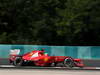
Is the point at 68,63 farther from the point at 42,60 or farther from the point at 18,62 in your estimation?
the point at 18,62

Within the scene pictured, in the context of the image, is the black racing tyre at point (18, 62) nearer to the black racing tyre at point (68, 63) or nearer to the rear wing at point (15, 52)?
the rear wing at point (15, 52)

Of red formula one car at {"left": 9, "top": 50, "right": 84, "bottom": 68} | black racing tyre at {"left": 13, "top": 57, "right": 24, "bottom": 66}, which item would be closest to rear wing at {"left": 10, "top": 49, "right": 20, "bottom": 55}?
red formula one car at {"left": 9, "top": 50, "right": 84, "bottom": 68}

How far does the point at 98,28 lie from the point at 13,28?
1051cm

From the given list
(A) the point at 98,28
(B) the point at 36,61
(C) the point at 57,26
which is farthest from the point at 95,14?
(B) the point at 36,61

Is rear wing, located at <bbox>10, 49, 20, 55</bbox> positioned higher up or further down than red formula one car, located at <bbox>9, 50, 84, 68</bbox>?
higher up

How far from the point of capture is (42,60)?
21781 mm

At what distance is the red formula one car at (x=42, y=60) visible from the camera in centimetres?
2158

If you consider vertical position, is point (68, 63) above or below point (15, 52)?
below

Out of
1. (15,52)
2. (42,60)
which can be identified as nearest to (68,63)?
(42,60)

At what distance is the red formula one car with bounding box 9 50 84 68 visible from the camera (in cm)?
2158

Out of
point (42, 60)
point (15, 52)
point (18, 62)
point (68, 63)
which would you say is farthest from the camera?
point (15, 52)

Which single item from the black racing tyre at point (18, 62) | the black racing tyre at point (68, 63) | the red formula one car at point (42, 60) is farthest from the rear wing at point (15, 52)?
the black racing tyre at point (68, 63)

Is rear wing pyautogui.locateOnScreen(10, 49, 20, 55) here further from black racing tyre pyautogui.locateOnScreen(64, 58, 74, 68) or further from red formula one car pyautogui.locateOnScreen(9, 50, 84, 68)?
black racing tyre pyautogui.locateOnScreen(64, 58, 74, 68)

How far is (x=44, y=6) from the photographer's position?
34.4 metres
